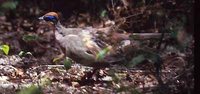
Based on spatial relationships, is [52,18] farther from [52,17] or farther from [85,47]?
[85,47]

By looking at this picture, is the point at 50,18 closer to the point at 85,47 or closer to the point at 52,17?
the point at 52,17

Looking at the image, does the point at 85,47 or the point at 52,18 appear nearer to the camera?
the point at 85,47

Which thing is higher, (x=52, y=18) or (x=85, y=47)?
(x=52, y=18)

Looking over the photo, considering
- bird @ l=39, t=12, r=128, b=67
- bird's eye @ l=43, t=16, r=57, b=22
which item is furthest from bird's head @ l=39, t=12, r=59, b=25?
bird @ l=39, t=12, r=128, b=67

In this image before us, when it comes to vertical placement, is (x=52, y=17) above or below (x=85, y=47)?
above

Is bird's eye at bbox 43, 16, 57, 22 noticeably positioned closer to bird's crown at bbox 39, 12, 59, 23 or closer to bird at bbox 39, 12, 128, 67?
bird's crown at bbox 39, 12, 59, 23

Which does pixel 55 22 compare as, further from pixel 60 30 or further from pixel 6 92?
pixel 6 92

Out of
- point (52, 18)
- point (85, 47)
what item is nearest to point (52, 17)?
point (52, 18)

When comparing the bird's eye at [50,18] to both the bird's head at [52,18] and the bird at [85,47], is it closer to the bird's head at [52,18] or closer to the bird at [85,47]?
the bird's head at [52,18]

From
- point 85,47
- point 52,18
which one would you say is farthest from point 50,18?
point 85,47

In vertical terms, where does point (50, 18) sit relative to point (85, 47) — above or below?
above

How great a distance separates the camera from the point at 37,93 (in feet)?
10.6

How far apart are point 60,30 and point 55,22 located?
0.18 m

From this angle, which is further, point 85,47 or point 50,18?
point 50,18
